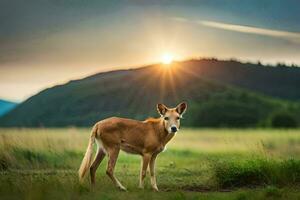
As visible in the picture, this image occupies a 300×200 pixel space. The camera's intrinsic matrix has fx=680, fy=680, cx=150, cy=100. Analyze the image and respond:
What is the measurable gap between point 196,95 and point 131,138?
5725cm

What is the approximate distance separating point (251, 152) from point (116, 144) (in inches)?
162

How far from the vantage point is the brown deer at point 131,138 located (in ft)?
52.7

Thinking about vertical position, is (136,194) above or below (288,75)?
below

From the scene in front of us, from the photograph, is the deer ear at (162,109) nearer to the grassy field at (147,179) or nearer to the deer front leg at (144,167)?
the deer front leg at (144,167)

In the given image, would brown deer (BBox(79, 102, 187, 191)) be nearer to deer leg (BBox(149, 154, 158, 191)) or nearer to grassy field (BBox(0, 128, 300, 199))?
deer leg (BBox(149, 154, 158, 191))

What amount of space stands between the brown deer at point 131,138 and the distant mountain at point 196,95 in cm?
3152

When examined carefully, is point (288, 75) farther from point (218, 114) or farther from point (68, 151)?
point (68, 151)

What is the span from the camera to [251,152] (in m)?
18.3

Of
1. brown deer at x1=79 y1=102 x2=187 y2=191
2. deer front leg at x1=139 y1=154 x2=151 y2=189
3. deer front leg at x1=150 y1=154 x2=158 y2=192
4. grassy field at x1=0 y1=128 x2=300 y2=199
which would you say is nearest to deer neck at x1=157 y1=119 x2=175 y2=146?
brown deer at x1=79 y1=102 x2=187 y2=191

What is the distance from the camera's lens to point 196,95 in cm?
7338

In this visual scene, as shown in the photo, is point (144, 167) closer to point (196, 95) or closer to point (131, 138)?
point (131, 138)

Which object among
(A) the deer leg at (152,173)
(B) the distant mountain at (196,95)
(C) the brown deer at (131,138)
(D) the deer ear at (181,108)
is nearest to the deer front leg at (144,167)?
(C) the brown deer at (131,138)

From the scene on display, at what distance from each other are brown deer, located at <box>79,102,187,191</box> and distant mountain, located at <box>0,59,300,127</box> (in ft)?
103

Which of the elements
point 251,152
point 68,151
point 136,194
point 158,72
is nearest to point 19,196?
point 136,194
